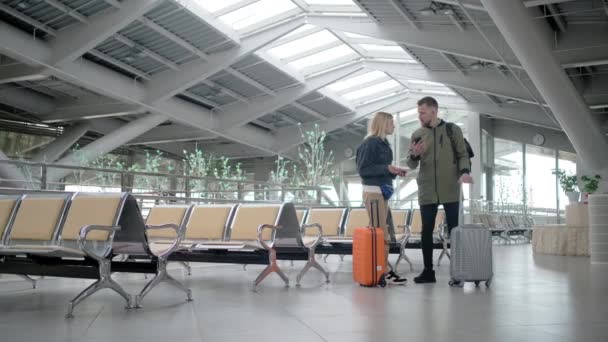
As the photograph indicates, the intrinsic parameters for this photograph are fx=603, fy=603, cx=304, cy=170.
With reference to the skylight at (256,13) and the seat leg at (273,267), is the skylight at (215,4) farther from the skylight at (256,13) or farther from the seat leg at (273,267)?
the seat leg at (273,267)

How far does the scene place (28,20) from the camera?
1524 centimetres

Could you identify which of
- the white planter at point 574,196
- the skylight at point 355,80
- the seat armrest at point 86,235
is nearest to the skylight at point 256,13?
the skylight at point 355,80

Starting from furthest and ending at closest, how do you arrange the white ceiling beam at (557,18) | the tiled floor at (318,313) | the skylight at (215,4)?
the skylight at (215,4)
the white ceiling beam at (557,18)
the tiled floor at (318,313)

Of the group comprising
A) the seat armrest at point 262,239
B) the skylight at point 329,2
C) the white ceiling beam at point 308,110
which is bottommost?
the seat armrest at point 262,239

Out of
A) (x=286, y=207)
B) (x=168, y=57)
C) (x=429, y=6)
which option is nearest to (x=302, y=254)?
(x=286, y=207)

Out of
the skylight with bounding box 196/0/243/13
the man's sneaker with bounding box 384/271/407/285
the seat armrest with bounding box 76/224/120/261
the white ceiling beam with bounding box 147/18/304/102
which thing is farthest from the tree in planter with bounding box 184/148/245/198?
the seat armrest with bounding box 76/224/120/261

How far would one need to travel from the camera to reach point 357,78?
2505 cm

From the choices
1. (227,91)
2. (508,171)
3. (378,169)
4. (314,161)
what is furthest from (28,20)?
(508,171)

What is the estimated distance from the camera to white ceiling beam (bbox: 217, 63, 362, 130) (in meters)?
22.5

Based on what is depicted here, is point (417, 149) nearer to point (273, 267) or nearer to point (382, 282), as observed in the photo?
point (382, 282)

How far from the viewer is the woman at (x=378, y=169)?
211 inches

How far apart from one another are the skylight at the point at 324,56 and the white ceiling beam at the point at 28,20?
8.30 meters

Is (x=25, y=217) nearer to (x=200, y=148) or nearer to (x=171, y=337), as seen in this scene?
(x=171, y=337)

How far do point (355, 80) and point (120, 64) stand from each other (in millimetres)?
10240
